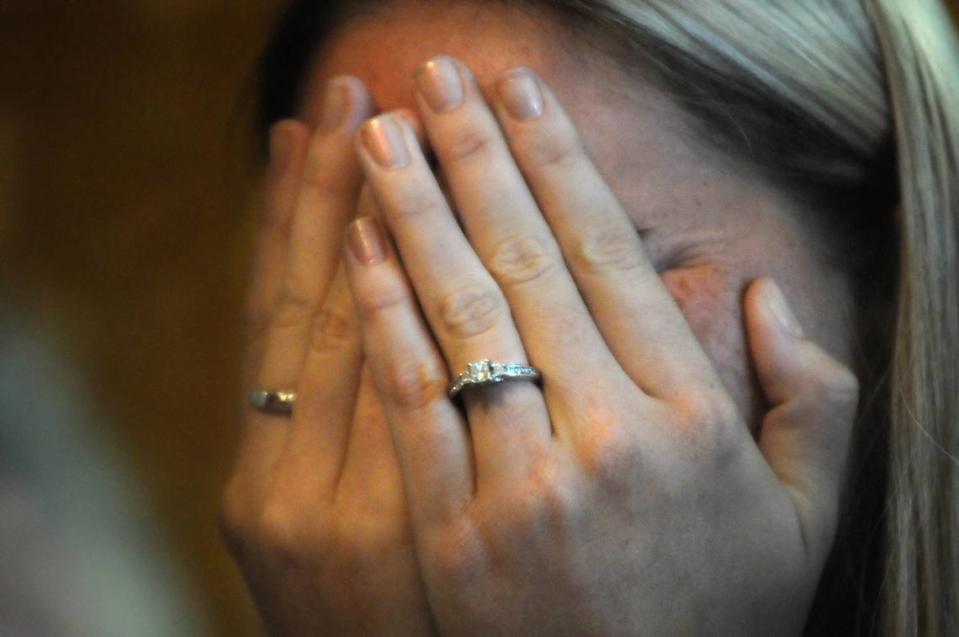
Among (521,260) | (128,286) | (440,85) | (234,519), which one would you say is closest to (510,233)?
(521,260)

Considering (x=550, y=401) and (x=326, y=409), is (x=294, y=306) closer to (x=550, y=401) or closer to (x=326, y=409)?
(x=326, y=409)

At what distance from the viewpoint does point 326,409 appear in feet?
2.50

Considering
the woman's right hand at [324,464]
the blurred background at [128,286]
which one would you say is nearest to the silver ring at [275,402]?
the woman's right hand at [324,464]

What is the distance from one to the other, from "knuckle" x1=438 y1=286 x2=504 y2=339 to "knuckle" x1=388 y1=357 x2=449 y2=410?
3 cm

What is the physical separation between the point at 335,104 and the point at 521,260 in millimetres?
208

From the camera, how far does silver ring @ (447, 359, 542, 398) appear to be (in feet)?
2.18

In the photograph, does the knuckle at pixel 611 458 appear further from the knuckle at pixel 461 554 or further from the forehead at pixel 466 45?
the forehead at pixel 466 45

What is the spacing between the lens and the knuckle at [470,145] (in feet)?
2.32

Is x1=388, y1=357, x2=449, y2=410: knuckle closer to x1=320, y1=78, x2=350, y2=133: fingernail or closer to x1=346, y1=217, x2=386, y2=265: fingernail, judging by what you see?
x1=346, y1=217, x2=386, y2=265: fingernail

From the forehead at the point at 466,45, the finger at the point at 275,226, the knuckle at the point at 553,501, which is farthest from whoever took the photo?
the finger at the point at 275,226

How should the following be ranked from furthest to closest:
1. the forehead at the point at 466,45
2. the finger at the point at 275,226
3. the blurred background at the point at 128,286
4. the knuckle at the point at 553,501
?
the blurred background at the point at 128,286 < the finger at the point at 275,226 < the forehead at the point at 466,45 < the knuckle at the point at 553,501

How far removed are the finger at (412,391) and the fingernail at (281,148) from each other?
203mm

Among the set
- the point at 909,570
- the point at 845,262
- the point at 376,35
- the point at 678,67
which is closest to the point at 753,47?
the point at 678,67

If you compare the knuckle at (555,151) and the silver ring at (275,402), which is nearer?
the knuckle at (555,151)
